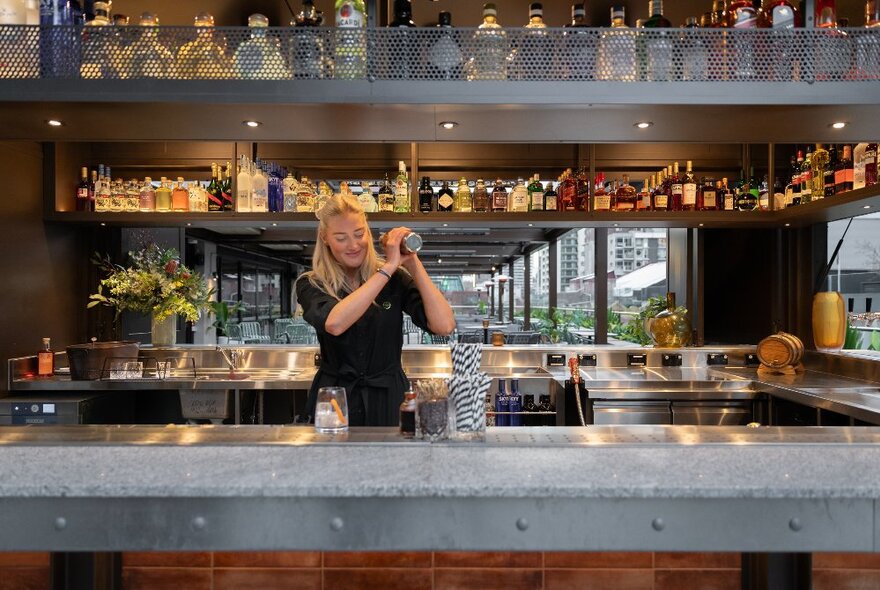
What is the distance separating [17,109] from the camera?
180 cm

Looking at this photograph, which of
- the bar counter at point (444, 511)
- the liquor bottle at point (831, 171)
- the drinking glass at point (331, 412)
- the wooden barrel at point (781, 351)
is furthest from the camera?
the wooden barrel at point (781, 351)

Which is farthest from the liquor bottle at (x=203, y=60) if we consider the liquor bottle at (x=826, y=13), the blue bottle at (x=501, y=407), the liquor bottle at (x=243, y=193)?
the blue bottle at (x=501, y=407)

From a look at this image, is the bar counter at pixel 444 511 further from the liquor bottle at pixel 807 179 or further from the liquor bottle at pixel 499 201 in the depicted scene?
the liquor bottle at pixel 807 179

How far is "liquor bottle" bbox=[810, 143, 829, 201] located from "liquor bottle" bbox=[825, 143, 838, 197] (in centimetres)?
3

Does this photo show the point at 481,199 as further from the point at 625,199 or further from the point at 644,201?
the point at 644,201

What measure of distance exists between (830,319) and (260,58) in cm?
336

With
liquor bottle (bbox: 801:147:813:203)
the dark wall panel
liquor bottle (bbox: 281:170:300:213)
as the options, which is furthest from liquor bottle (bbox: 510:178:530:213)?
the dark wall panel

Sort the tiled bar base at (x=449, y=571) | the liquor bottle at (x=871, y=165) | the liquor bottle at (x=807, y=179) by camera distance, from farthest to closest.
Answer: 1. the liquor bottle at (x=807, y=179)
2. the liquor bottle at (x=871, y=165)
3. the tiled bar base at (x=449, y=571)

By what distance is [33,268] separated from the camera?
3.71 metres

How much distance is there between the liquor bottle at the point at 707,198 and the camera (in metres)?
3.97

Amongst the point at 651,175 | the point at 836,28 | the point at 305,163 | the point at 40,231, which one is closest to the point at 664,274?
the point at 651,175

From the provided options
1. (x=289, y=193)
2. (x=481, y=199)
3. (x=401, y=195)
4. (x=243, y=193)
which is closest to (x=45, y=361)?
→ (x=243, y=193)

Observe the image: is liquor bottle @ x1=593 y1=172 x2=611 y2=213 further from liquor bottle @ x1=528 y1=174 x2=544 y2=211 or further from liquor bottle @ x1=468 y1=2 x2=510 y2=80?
liquor bottle @ x1=468 y1=2 x2=510 y2=80

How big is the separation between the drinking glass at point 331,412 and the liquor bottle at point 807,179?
3076 millimetres
